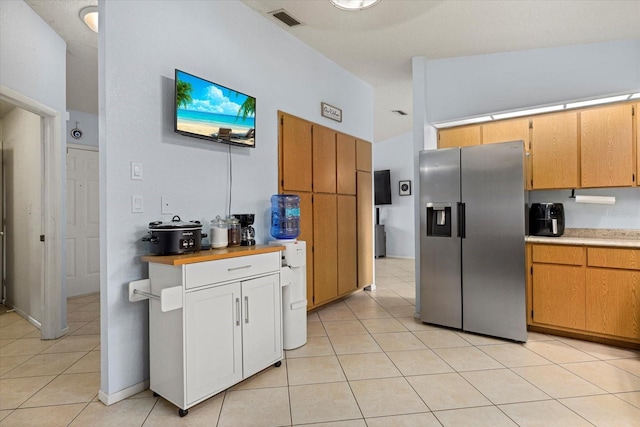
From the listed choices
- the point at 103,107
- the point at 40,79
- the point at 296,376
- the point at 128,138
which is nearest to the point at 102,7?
the point at 103,107

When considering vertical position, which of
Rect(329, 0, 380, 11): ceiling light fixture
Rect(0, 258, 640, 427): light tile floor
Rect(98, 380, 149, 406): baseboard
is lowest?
Rect(0, 258, 640, 427): light tile floor

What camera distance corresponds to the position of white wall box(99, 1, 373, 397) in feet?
7.10

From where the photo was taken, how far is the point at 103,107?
2.14 meters

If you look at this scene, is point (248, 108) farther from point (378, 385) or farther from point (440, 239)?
point (378, 385)

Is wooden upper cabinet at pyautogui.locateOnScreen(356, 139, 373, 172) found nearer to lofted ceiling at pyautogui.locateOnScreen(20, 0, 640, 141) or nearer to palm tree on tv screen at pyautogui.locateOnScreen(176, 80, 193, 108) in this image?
lofted ceiling at pyautogui.locateOnScreen(20, 0, 640, 141)

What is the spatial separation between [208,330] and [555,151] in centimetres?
362

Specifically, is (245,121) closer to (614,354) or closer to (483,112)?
(483,112)

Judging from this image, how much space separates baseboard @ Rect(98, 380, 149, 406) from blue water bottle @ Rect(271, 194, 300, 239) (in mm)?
1633

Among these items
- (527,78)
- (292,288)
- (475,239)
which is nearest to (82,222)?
(292,288)

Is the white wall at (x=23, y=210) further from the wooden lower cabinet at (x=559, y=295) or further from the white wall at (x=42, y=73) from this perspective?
the wooden lower cabinet at (x=559, y=295)

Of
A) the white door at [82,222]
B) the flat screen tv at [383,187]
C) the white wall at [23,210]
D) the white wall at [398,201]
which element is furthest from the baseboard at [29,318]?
the white wall at [398,201]

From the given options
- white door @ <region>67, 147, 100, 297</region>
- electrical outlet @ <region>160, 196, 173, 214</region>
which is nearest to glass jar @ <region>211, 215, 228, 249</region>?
electrical outlet @ <region>160, 196, 173, 214</region>

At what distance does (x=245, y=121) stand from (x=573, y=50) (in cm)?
334

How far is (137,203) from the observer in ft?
7.53
